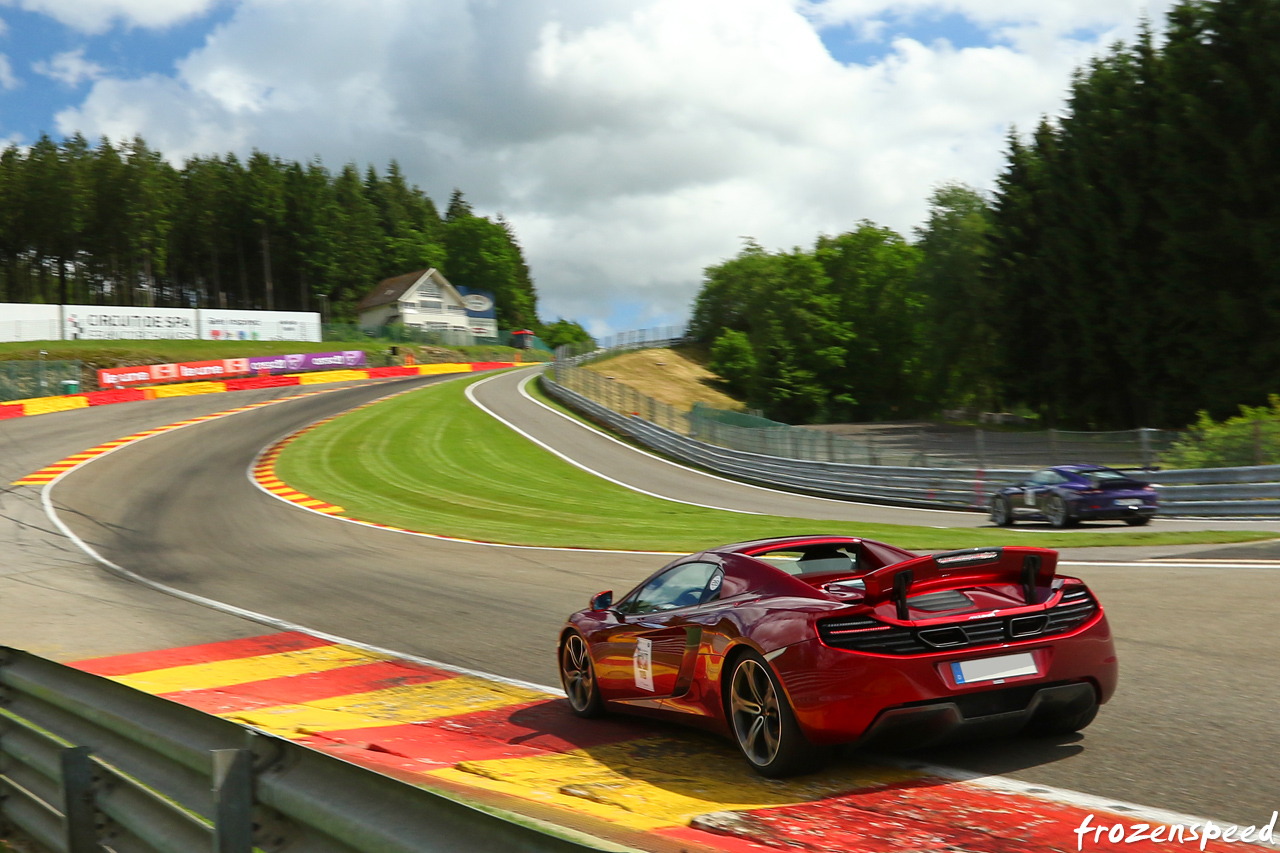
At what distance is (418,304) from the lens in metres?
114

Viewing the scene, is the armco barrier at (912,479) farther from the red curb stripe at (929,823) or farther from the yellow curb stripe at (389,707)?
the red curb stripe at (929,823)

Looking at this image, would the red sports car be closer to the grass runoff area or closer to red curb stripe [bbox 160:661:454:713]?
red curb stripe [bbox 160:661:454:713]

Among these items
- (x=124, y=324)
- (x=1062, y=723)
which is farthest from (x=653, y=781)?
(x=124, y=324)

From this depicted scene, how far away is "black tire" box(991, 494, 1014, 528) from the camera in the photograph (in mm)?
21156

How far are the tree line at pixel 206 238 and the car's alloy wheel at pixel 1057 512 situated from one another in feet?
294

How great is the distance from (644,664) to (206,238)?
113042 millimetres

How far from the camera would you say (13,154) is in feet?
289

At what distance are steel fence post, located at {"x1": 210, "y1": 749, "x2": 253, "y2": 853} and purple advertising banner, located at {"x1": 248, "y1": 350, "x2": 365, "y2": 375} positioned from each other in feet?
195

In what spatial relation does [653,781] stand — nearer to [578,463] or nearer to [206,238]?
[578,463]

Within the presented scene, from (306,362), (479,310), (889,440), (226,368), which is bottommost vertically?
(889,440)

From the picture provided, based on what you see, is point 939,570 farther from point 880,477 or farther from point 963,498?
point 880,477

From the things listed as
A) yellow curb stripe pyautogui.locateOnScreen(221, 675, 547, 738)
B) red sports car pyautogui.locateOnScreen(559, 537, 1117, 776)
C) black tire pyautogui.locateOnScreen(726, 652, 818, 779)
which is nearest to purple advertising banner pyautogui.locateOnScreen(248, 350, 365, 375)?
yellow curb stripe pyautogui.locateOnScreen(221, 675, 547, 738)

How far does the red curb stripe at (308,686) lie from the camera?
7832 mm

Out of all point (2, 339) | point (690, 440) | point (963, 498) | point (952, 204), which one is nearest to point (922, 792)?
point (963, 498)
